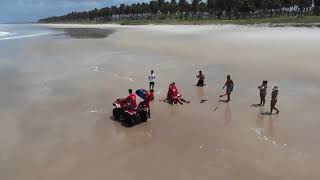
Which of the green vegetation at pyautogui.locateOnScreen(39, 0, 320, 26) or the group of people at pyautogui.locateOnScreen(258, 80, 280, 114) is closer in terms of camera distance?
the group of people at pyautogui.locateOnScreen(258, 80, 280, 114)

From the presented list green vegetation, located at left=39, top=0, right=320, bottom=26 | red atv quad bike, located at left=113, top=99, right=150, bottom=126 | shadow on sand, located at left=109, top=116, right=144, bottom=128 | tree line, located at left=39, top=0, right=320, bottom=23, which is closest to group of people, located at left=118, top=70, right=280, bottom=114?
red atv quad bike, located at left=113, top=99, right=150, bottom=126

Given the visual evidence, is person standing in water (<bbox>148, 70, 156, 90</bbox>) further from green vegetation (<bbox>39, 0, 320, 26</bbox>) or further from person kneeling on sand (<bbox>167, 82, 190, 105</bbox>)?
green vegetation (<bbox>39, 0, 320, 26</bbox>)

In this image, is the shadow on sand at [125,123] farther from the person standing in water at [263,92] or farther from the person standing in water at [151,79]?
the person standing in water at [263,92]

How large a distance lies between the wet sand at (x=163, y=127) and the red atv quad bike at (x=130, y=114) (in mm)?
318

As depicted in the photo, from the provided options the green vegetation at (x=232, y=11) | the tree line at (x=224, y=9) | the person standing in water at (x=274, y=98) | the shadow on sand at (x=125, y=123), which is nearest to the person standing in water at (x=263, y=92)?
the person standing in water at (x=274, y=98)

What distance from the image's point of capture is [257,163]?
10438 millimetres

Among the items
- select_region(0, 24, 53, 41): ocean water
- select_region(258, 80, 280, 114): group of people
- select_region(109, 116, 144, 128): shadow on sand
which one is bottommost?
select_region(109, 116, 144, 128): shadow on sand

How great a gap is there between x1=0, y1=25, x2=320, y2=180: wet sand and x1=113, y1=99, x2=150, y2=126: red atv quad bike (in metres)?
0.32

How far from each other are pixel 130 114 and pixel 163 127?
1.29 meters

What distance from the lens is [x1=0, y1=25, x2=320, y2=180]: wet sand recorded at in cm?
1034

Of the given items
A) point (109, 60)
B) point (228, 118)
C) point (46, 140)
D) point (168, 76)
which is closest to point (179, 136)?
point (228, 118)

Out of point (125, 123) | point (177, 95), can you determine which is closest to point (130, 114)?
point (125, 123)

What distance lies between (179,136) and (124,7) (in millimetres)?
167765

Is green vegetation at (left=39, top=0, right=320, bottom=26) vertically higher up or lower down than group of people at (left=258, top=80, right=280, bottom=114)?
higher up
